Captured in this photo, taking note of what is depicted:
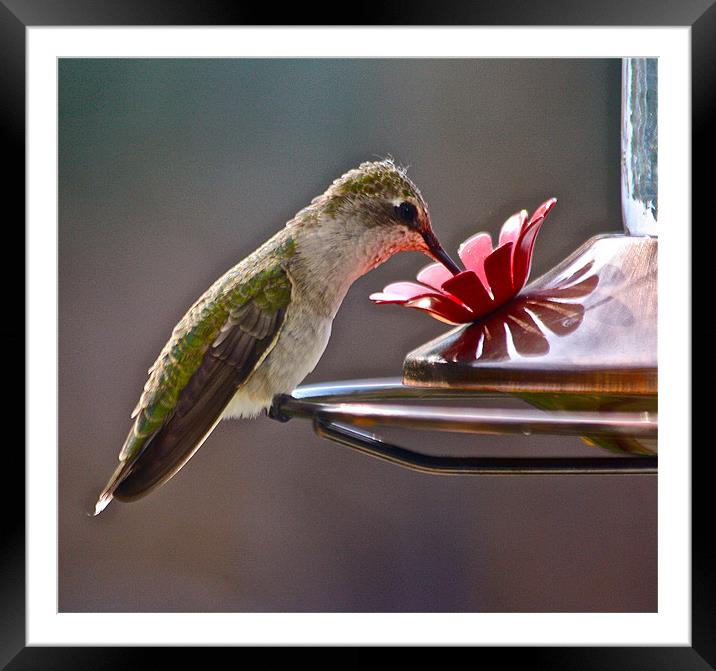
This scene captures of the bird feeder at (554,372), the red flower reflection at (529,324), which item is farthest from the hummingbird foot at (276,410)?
the red flower reflection at (529,324)

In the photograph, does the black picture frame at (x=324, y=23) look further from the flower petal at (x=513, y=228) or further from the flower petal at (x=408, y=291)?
the flower petal at (x=408, y=291)

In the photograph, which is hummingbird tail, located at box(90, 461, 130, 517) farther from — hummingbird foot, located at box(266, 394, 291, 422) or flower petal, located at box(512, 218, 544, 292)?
flower petal, located at box(512, 218, 544, 292)

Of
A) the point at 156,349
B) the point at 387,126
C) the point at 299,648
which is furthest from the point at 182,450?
the point at 387,126

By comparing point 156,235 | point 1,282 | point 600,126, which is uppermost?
point 600,126

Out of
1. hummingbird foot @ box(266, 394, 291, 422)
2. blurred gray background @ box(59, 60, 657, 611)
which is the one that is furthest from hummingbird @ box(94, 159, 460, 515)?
blurred gray background @ box(59, 60, 657, 611)

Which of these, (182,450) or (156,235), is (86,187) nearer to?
(156,235)

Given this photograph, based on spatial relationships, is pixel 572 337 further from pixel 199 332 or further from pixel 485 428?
pixel 199 332
